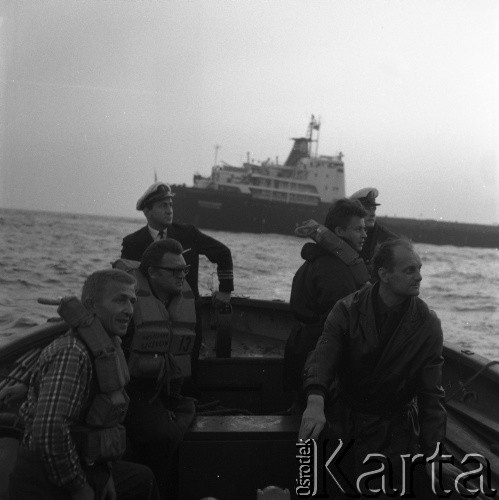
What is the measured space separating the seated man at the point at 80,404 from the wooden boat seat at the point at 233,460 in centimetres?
76

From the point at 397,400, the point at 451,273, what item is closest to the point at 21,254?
the point at 451,273

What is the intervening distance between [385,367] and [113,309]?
1151 millimetres

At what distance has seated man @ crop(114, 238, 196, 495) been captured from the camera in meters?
3.04

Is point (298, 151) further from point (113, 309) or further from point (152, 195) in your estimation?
point (113, 309)

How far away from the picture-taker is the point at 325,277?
3.41 m

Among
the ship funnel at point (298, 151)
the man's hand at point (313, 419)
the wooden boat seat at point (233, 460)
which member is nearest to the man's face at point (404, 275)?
the man's hand at point (313, 419)

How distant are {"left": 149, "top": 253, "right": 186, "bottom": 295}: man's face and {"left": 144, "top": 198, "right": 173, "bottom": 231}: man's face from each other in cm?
99

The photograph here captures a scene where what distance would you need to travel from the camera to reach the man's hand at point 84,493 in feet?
7.32

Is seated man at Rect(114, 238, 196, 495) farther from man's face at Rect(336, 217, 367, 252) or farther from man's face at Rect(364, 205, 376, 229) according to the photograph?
man's face at Rect(364, 205, 376, 229)

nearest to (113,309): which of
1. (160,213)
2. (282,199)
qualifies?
(160,213)

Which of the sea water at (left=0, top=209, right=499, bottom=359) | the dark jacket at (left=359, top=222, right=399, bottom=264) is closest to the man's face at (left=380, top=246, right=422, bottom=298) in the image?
the dark jacket at (left=359, top=222, right=399, bottom=264)

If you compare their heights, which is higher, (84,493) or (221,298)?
(221,298)

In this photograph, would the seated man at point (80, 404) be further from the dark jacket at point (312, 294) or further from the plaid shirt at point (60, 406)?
the dark jacket at point (312, 294)

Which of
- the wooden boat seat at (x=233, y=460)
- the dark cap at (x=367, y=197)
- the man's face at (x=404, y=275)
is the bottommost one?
the wooden boat seat at (x=233, y=460)
